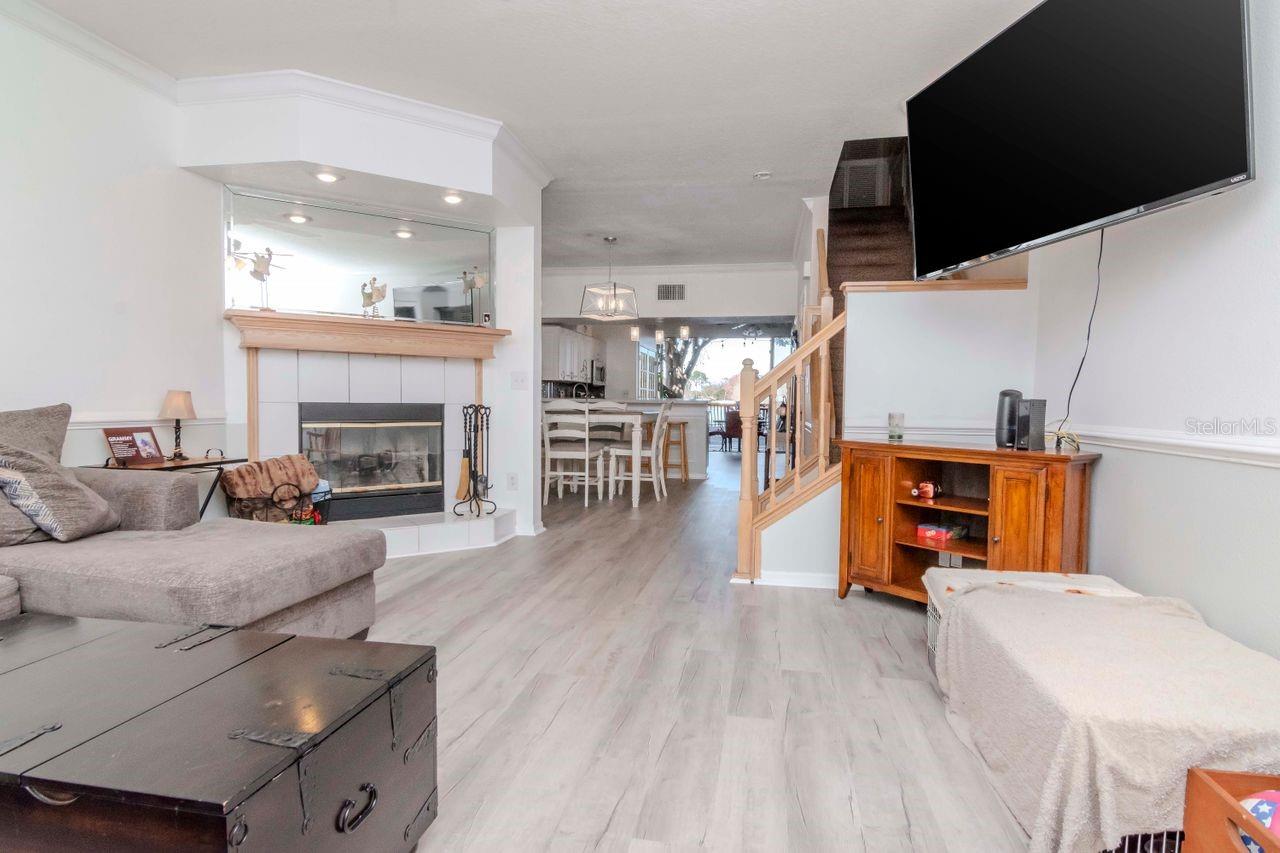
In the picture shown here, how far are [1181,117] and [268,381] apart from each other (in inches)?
171

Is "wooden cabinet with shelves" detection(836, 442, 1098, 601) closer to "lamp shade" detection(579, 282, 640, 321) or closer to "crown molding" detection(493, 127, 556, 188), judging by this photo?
"crown molding" detection(493, 127, 556, 188)

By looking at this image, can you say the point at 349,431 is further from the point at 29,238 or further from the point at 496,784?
the point at 496,784

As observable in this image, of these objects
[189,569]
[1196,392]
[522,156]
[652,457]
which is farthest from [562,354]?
[1196,392]

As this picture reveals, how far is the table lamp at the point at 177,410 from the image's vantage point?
10.7ft

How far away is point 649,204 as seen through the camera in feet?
17.7

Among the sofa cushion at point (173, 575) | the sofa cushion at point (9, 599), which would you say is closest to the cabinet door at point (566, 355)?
the sofa cushion at point (173, 575)

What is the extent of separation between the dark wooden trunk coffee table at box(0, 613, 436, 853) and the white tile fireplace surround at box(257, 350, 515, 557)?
8.57ft

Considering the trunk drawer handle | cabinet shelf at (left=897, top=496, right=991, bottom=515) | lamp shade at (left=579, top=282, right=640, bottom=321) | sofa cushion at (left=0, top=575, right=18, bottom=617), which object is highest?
lamp shade at (left=579, top=282, right=640, bottom=321)

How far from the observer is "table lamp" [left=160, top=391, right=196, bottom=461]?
325 centimetres

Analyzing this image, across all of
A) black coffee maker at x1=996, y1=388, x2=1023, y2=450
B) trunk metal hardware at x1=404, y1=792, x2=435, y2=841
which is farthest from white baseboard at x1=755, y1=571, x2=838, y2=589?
trunk metal hardware at x1=404, y1=792, x2=435, y2=841

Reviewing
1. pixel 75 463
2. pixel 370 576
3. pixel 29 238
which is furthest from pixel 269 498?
pixel 29 238

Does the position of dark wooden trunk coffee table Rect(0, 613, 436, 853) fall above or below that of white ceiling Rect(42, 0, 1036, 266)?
below

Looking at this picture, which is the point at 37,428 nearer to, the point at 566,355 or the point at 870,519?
the point at 870,519

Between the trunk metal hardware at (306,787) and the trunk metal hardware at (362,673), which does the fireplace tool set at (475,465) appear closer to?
the trunk metal hardware at (362,673)
